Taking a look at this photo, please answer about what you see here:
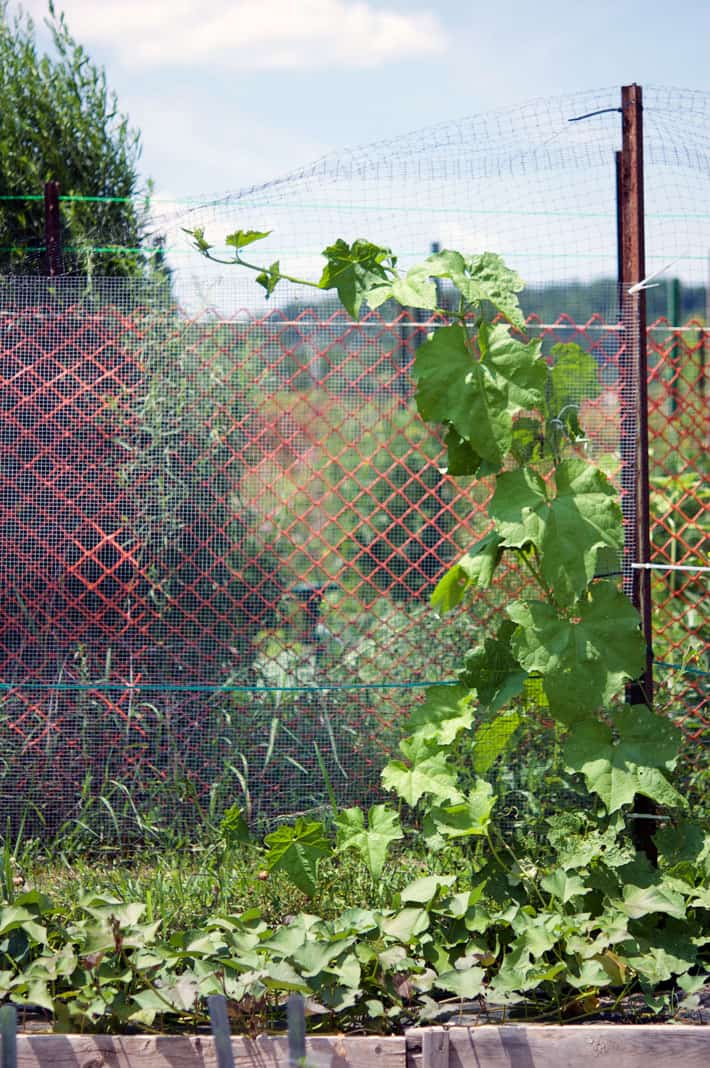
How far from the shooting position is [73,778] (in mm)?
3197

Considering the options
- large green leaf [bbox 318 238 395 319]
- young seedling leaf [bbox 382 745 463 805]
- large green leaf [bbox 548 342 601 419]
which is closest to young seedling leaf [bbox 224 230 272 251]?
large green leaf [bbox 318 238 395 319]

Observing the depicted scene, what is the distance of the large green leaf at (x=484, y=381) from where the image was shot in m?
2.43

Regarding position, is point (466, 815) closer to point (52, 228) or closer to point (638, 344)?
point (638, 344)

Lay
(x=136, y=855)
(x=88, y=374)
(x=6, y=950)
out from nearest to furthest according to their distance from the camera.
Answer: (x=6, y=950), (x=136, y=855), (x=88, y=374)

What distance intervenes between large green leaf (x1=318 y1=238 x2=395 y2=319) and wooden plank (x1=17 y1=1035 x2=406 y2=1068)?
5.52 ft

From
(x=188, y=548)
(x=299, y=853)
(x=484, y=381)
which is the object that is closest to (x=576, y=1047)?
(x=299, y=853)

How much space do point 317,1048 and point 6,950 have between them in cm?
77

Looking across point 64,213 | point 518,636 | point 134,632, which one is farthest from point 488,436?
point 64,213

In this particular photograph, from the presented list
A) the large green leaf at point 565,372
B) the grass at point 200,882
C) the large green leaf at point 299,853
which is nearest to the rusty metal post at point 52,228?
the large green leaf at point 565,372

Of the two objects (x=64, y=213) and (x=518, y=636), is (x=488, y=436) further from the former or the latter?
(x=64, y=213)

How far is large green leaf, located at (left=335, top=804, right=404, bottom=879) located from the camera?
2.52 m

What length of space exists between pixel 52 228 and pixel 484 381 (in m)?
1.79

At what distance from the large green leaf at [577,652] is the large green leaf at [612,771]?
68 millimetres

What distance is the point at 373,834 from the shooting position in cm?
255
